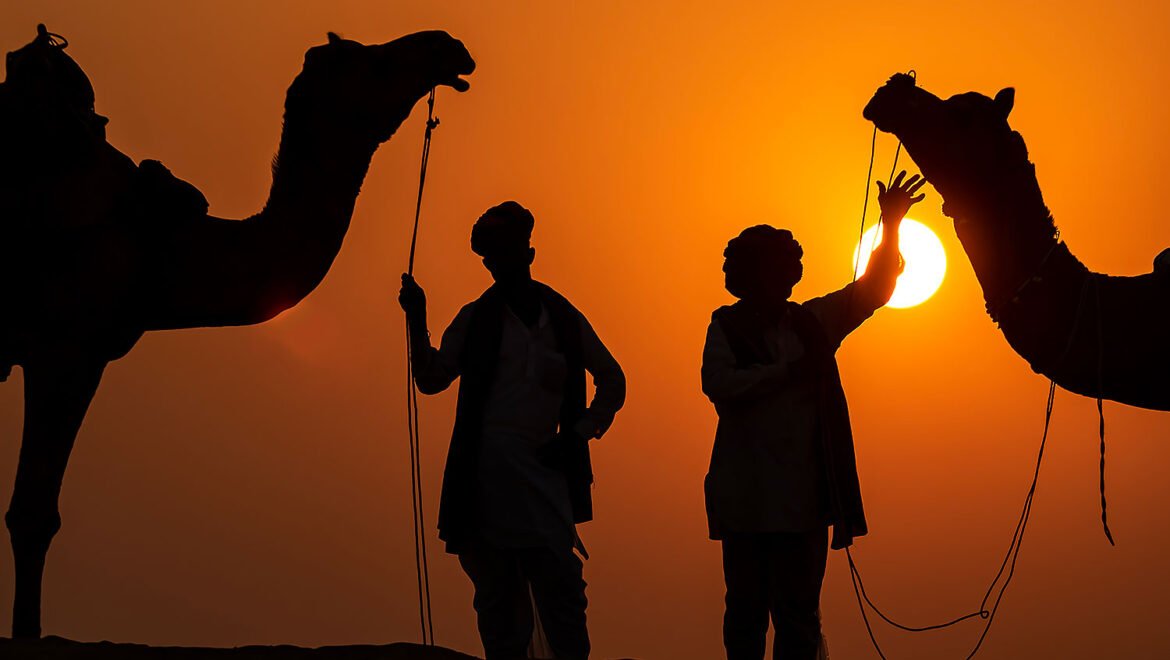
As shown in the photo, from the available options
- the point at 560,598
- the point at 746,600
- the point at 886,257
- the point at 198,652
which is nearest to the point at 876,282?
the point at 886,257

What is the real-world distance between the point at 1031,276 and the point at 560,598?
96.9 inches

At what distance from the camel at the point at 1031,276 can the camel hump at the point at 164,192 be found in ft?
12.1

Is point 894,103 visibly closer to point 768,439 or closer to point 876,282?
point 876,282

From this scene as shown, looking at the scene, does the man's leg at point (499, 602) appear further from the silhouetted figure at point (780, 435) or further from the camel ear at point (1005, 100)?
the camel ear at point (1005, 100)

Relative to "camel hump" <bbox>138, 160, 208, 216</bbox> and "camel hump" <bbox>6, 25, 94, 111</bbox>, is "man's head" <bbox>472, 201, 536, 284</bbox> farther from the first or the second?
"camel hump" <bbox>6, 25, 94, 111</bbox>

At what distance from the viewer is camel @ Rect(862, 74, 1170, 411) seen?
19.5 feet

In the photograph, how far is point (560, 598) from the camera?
6.04 metres

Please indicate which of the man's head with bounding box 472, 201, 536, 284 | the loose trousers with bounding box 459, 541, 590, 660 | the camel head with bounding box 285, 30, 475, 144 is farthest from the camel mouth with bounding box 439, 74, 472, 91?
the loose trousers with bounding box 459, 541, 590, 660

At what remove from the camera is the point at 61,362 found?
22.3ft

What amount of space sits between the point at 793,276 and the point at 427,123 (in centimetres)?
216

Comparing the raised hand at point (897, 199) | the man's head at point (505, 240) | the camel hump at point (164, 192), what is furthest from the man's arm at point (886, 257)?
the camel hump at point (164, 192)

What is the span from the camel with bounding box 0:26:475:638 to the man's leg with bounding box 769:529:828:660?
2.89m

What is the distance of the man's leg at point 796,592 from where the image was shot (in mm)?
6031

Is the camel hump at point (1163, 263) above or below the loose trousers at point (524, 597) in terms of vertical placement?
above
